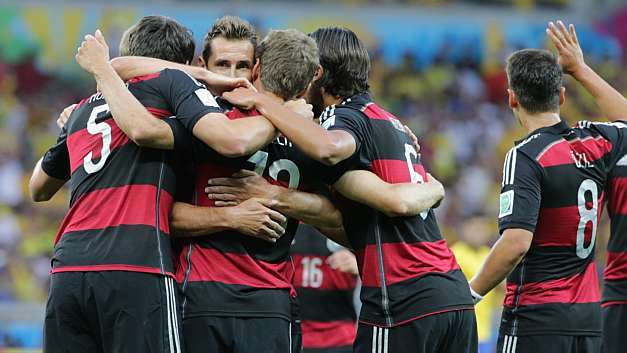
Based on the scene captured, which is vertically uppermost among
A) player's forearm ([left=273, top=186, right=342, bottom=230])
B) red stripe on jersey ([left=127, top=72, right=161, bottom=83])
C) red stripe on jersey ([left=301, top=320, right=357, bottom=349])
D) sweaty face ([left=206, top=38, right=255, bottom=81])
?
sweaty face ([left=206, top=38, right=255, bottom=81])

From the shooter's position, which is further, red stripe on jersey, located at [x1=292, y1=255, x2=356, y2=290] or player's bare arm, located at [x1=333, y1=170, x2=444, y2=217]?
red stripe on jersey, located at [x1=292, y1=255, x2=356, y2=290]

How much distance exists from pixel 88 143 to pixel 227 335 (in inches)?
45.6

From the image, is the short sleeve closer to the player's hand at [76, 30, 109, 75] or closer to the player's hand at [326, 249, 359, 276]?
the player's hand at [76, 30, 109, 75]

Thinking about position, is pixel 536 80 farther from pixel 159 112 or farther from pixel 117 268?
pixel 117 268

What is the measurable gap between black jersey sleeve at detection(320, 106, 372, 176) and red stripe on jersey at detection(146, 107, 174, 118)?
0.79m

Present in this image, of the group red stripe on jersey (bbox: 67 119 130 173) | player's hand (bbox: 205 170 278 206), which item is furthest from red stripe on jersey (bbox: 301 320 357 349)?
red stripe on jersey (bbox: 67 119 130 173)

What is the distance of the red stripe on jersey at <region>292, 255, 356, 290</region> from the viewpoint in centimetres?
706

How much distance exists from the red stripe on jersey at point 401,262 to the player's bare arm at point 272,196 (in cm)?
31

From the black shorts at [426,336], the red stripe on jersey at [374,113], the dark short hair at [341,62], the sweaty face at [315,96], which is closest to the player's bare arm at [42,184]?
the sweaty face at [315,96]

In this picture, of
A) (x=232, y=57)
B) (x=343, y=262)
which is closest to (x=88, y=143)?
(x=232, y=57)

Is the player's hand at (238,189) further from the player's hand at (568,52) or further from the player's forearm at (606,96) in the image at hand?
the player's forearm at (606,96)

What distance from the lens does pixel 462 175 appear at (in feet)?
54.7

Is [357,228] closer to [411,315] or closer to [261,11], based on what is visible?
[411,315]

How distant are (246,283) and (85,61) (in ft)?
4.41
